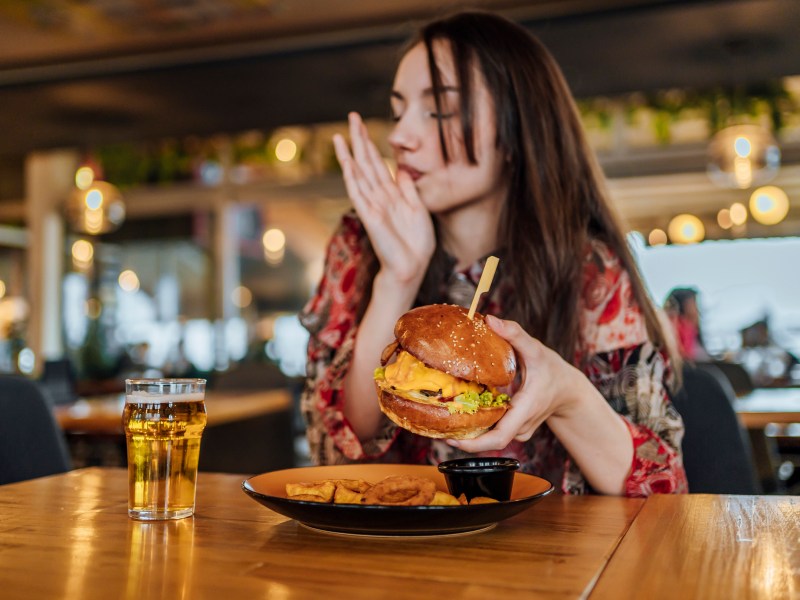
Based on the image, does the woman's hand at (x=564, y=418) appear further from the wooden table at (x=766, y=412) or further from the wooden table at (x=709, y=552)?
the wooden table at (x=766, y=412)

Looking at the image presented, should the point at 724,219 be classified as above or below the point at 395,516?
above

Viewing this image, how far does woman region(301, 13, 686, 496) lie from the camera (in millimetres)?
1539

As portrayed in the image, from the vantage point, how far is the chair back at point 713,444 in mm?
1616

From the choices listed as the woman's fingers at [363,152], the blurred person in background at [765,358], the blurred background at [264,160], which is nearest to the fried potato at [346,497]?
the woman's fingers at [363,152]

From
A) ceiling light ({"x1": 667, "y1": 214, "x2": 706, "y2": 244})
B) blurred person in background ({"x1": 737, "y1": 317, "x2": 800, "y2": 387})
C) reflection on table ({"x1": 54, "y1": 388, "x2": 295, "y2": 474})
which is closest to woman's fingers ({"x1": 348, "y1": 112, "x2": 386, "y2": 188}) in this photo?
reflection on table ({"x1": 54, "y1": 388, "x2": 295, "y2": 474})

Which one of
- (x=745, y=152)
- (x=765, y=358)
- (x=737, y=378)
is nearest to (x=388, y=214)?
(x=737, y=378)

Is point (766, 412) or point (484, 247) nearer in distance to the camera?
point (484, 247)

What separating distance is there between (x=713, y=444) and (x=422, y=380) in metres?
0.82

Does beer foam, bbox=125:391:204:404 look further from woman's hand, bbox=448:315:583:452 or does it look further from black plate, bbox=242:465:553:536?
woman's hand, bbox=448:315:583:452

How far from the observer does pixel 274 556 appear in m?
0.87

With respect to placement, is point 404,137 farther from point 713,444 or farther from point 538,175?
point 713,444

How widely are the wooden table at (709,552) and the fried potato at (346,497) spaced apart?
0.97 ft

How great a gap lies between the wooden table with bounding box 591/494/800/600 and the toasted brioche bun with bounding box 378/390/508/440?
0.21 m

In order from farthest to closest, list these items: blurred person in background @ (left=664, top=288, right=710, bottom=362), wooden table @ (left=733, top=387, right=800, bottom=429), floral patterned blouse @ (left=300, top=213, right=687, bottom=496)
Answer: blurred person in background @ (left=664, top=288, right=710, bottom=362)
wooden table @ (left=733, top=387, right=800, bottom=429)
floral patterned blouse @ (left=300, top=213, right=687, bottom=496)
